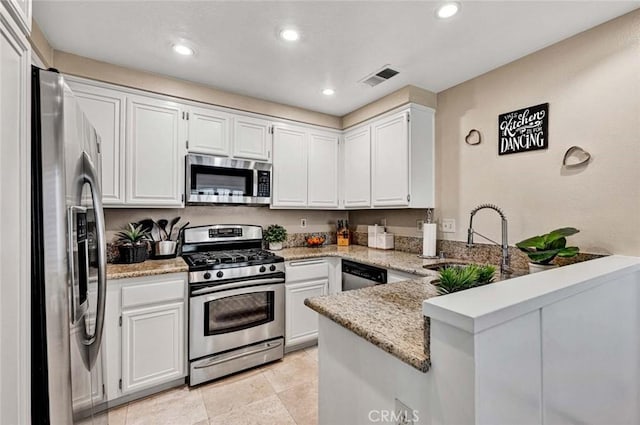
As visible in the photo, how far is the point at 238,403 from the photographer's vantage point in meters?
2.00

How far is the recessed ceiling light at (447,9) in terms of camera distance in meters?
1.56

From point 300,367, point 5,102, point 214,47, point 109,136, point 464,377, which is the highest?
point 214,47

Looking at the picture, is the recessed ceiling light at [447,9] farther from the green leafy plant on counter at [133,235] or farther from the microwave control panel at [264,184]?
the green leafy plant on counter at [133,235]

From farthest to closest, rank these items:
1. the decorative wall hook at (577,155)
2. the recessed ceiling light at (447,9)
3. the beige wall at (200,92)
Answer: the beige wall at (200,92) < the decorative wall hook at (577,155) < the recessed ceiling light at (447,9)

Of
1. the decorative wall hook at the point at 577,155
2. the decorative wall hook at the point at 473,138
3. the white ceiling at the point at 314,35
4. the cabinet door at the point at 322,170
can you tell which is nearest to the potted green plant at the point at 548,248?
the decorative wall hook at the point at 577,155

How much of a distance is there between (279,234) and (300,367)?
50.8 inches

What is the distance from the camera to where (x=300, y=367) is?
8.11 ft

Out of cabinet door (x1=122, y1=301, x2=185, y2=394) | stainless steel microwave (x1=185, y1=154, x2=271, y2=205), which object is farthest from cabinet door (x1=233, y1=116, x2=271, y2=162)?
cabinet door (x1=122, y1=301, x2=185, y2=394)

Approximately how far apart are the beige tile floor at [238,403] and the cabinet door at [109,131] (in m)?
1.47

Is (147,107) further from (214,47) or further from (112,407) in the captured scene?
(112,407)

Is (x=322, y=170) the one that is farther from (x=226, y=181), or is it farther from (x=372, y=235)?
(x=226, y=181)

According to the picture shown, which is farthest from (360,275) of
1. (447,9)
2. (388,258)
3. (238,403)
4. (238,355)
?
(447,9)

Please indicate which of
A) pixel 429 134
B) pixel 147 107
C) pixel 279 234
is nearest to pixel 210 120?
pixel 147 107

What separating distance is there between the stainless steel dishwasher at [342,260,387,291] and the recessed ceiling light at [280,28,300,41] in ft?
6.00
